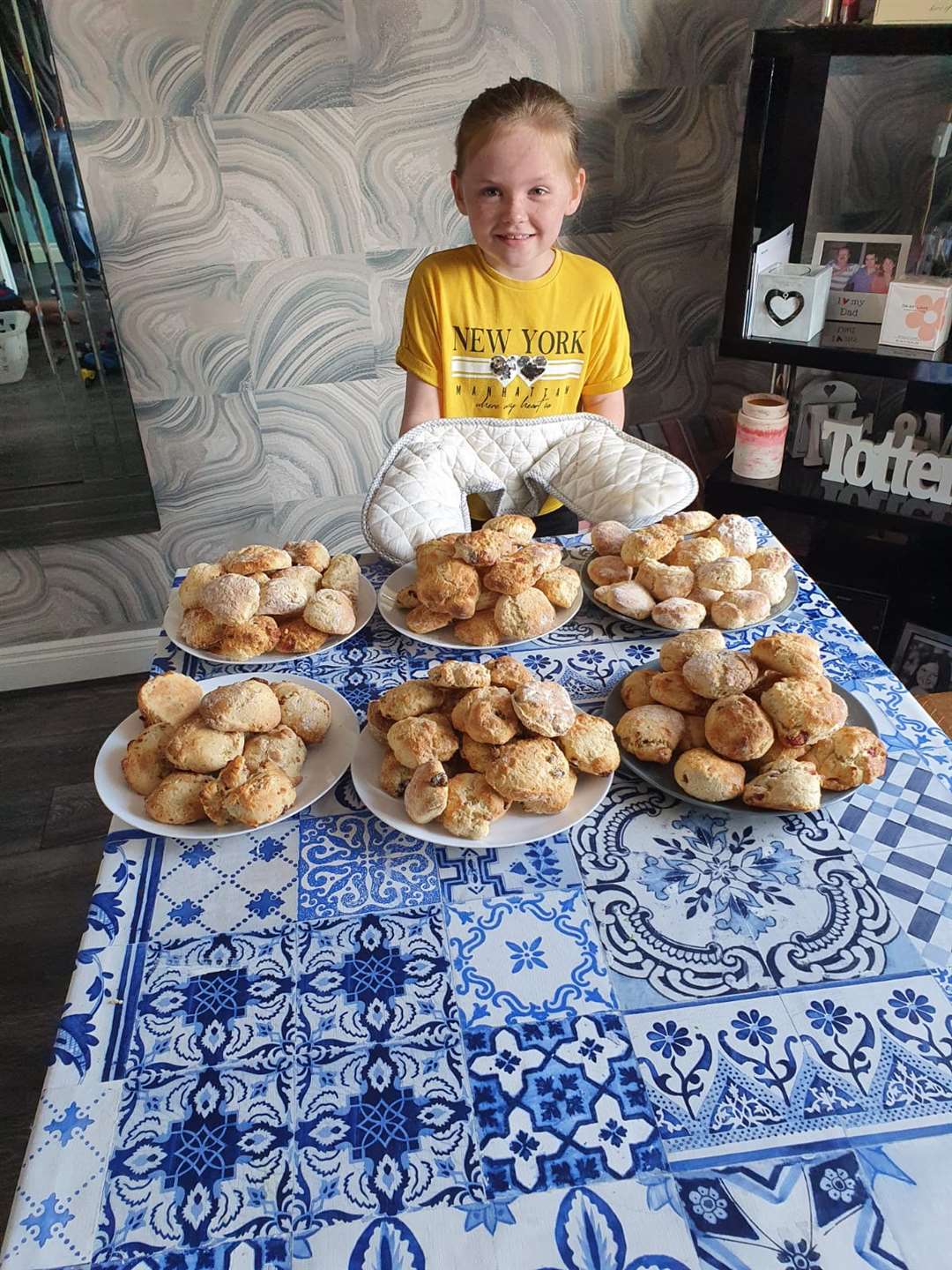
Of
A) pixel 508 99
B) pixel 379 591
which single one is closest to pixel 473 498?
pixel 379 591

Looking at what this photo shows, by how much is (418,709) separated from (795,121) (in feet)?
5.63

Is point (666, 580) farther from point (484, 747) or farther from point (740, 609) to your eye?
point (484, 747)

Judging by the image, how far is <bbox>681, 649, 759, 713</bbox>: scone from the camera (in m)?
0.96

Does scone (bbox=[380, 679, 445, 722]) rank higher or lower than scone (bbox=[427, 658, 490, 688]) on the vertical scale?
lower

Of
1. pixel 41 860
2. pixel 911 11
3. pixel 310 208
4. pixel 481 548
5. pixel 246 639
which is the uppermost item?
pixel 911 11

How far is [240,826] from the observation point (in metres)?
0.93

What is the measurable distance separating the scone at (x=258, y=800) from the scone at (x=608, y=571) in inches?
22.5

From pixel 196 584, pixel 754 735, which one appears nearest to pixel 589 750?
pixel 754 735

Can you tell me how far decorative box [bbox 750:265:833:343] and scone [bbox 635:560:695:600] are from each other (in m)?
1.07

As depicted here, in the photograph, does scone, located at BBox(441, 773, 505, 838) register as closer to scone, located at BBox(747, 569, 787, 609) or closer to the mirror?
scone, located at BBox(747, 569, 787, 609)

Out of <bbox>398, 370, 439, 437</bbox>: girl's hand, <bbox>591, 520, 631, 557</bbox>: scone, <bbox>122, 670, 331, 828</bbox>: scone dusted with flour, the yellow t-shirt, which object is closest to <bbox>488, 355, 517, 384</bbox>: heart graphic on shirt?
the yellow t-shirt

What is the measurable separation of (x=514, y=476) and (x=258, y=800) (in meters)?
0.82

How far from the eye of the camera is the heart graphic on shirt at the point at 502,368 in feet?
5.69

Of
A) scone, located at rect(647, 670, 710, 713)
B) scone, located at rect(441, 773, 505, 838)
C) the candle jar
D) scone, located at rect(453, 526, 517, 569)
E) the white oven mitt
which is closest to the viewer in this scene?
scone, located at rect(441, 773, 505, 838)
